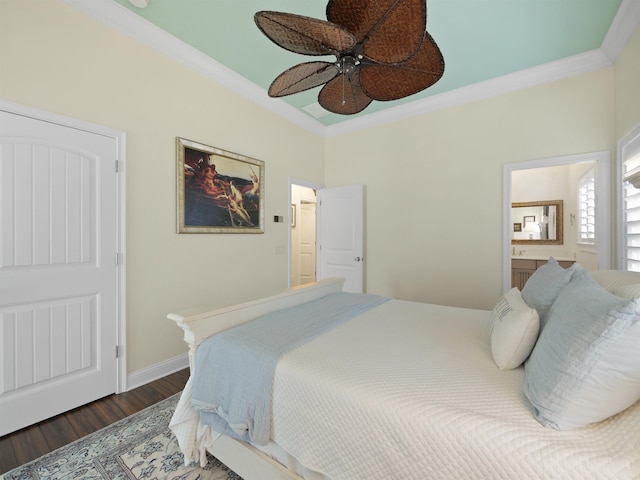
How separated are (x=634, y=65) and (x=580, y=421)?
9.28 ft

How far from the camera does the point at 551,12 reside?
2123 mm

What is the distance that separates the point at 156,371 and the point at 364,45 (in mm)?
2856

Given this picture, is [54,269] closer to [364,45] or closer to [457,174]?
[364,45]

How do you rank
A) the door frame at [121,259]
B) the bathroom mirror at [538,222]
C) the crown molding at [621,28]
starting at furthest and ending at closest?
the bathroom mirror at [538,222] < the door frame at [121,259] < the crown molding at [621,28]

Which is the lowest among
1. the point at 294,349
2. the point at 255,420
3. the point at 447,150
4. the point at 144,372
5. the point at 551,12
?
the point at 144,372

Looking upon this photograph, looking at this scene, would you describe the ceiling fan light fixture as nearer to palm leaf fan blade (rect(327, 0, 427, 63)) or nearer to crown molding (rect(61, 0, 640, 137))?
crown molding (rect(61, 0, 640, 137))

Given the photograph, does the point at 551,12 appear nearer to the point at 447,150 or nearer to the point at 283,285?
the point at 447,150

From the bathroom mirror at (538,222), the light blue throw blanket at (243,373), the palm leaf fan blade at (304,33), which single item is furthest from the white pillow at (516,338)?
the bathroom mirror at (538,222)

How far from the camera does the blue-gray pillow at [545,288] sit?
49.8 inches

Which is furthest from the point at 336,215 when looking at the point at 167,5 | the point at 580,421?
the point at 580,421

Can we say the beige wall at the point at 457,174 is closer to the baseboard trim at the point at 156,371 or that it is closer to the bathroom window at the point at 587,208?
the bathroom window at the point at 587,208

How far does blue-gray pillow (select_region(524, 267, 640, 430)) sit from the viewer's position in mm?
737

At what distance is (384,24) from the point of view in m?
1.19

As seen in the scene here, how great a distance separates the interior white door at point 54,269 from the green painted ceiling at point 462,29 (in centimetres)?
118
